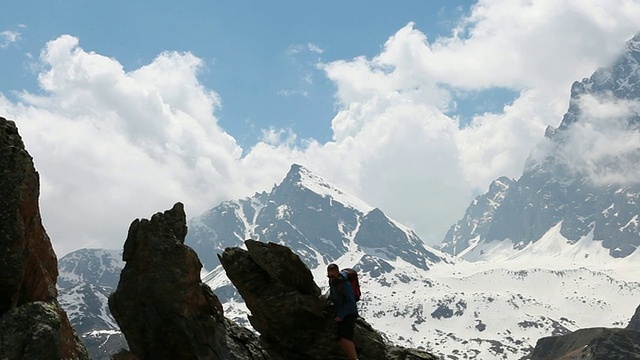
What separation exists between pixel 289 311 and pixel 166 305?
5596 mm

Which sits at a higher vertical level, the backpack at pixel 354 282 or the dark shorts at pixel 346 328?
the backpack at pixel 354 282

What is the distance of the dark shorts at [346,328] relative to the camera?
23562 mm

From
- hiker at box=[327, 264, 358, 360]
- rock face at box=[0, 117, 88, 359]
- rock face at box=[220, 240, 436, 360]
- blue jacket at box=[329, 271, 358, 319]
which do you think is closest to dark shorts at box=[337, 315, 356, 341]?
hiker at box=[327, 264, 358, 360]

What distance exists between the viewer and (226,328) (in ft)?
88.7

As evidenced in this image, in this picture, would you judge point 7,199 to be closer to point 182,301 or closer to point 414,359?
point 182,301

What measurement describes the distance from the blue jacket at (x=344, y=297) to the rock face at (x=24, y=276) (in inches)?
341

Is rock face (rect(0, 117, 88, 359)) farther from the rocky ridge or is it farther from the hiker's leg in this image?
the hiker's leg

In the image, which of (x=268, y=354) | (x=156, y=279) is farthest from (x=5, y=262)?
(x=268, y=354)

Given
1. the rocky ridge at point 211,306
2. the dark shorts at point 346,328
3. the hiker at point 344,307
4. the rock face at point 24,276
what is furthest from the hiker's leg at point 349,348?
the rock face at point 24,276

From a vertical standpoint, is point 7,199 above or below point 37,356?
above

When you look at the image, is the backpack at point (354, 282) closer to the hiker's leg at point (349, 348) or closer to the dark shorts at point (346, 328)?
the dark shorts at point (346, 328)

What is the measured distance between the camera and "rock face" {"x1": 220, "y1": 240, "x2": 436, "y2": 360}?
91.7 ft

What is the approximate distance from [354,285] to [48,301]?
10.2 m

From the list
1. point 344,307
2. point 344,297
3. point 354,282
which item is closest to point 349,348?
point 344,307
